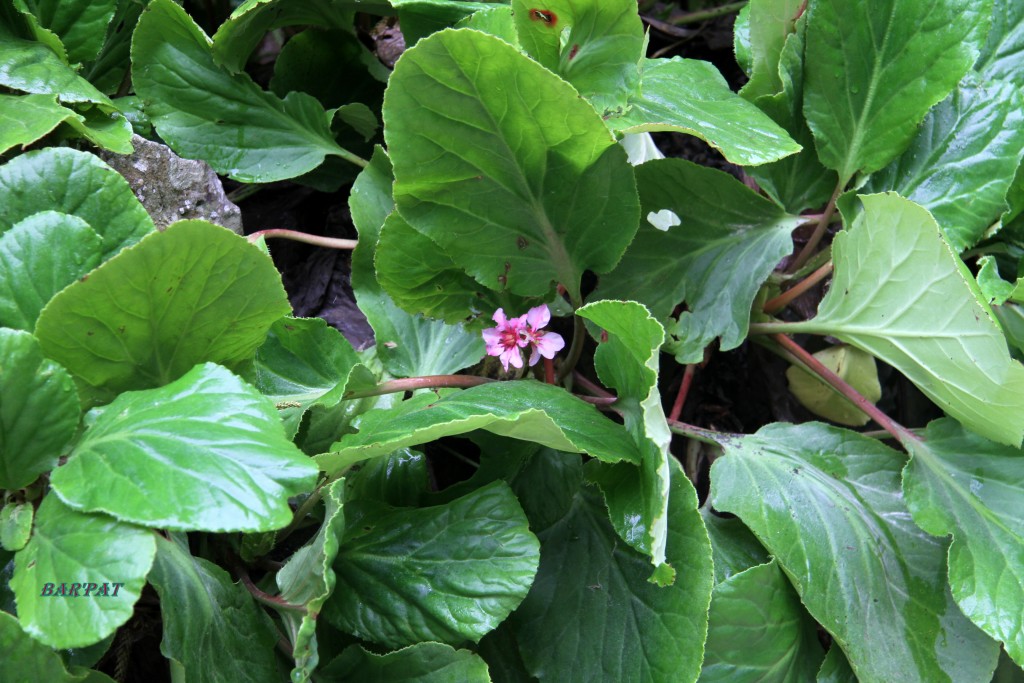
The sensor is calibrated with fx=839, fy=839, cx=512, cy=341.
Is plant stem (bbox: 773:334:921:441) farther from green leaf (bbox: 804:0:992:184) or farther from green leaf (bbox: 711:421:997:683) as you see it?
green leaf (bbox: 804:0:992:184)

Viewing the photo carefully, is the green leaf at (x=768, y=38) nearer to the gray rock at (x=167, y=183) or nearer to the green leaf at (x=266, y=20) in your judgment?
the green leaf at (x=266, y=20)

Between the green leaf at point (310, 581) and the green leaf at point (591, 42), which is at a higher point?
the green leaf at point (591, 42)

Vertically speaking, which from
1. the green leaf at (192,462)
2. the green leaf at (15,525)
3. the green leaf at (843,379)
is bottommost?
the green leaf at (843,379)

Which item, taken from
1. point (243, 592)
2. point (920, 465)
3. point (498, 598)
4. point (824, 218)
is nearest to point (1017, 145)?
point (824, 218)

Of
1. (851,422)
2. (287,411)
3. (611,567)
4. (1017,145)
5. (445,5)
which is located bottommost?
(851,422)

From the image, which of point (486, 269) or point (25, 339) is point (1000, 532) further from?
point (25, 339)

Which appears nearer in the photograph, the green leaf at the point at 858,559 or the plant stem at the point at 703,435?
the green leaf at the point at 858,559

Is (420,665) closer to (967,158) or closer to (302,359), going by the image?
(302,359)

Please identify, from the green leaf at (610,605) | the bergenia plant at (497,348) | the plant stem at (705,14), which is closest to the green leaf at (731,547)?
the bergenia plant at (497,348)
